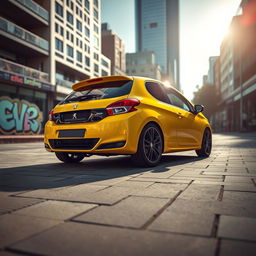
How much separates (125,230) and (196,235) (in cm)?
40

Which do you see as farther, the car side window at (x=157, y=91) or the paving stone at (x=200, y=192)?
the car side window at (x=157, y=91)

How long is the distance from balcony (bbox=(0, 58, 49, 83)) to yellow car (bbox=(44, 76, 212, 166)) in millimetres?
18968

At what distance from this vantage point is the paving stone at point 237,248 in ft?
4.33

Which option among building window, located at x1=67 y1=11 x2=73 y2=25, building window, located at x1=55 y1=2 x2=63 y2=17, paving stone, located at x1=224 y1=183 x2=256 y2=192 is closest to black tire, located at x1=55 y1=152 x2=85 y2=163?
paving stone, located at x1=224 y1=183 x2=256 y2=192

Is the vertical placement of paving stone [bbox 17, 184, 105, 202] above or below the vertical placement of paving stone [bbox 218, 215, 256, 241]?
below

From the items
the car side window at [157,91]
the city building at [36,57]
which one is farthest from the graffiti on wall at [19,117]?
the car side window at [157,91]

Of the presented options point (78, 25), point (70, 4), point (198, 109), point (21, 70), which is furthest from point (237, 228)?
point (78, 25)

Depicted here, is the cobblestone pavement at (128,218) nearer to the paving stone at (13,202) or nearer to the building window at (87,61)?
the paving stone at (13,202)

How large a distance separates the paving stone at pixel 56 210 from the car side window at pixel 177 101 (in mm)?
3894

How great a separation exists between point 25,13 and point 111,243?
27.7 meters

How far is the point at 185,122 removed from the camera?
591cm

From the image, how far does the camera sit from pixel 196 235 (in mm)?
1552

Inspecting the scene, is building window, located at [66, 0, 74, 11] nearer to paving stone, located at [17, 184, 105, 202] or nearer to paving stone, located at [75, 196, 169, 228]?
paving stone, located at [17, 184, 105, 202]

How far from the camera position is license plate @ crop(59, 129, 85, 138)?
444cm
